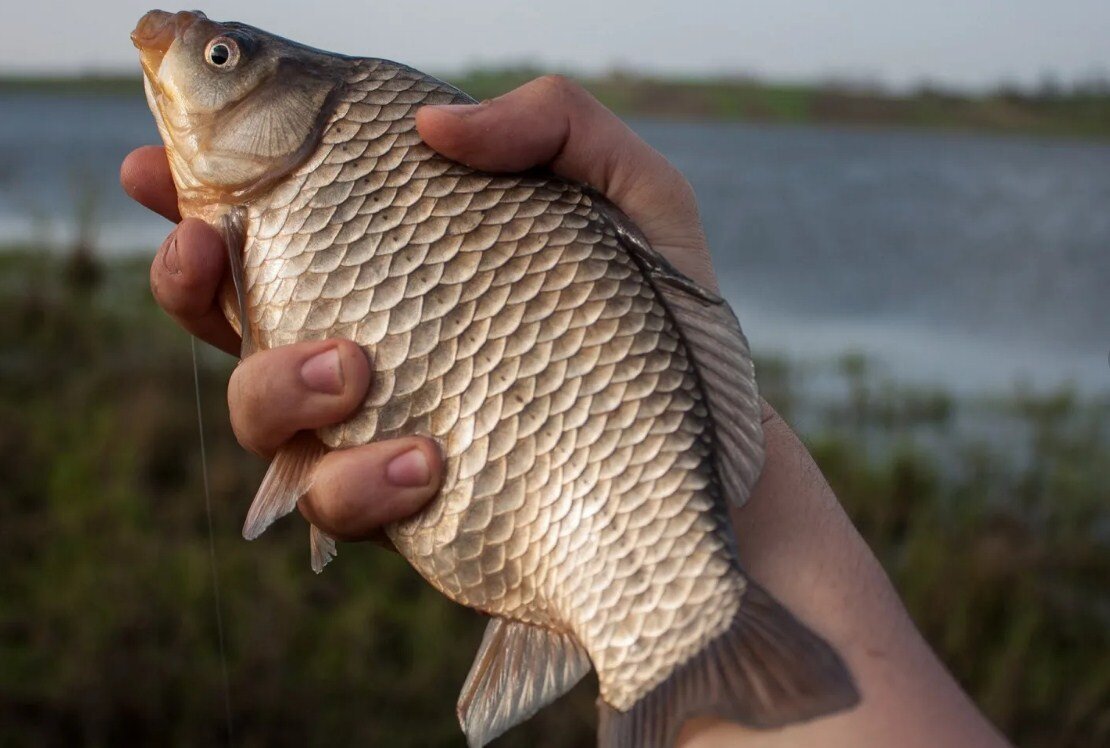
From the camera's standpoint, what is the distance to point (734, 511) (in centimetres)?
210

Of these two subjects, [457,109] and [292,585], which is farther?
[292,585]

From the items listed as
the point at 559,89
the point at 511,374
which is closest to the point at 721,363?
the point at 511,374

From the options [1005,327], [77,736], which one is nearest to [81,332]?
[77,736]

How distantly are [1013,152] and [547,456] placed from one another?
25.6 metres

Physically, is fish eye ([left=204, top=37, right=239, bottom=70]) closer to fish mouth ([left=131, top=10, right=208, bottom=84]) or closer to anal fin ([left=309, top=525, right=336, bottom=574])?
fish mouth ([left=131, top=10, right=208, bottom=84])

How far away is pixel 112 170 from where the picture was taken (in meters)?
16.6

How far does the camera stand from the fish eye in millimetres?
1907

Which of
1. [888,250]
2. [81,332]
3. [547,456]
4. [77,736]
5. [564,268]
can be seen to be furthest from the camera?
[888,250]

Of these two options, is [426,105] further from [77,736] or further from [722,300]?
[77,736]

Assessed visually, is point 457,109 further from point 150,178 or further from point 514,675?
point 514,675

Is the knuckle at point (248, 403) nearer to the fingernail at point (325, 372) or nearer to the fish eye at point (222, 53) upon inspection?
the fingernail at point (325, 372)

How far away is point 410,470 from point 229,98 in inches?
30.2

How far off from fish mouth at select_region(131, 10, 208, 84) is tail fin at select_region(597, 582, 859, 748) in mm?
1392

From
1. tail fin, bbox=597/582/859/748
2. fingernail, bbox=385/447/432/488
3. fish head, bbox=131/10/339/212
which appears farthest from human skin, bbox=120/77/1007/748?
tail fin, bbox=597/582/859/748
